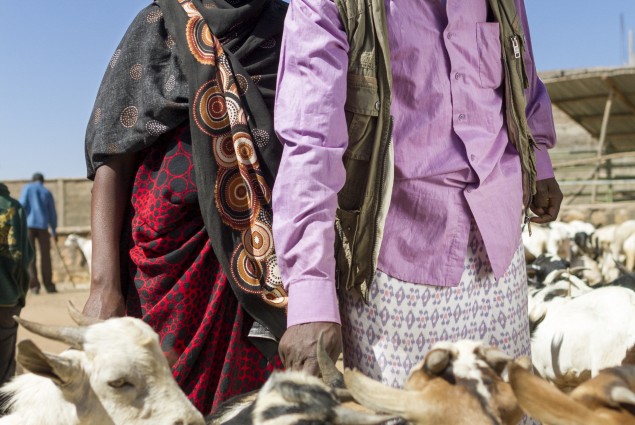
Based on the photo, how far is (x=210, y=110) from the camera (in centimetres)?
240

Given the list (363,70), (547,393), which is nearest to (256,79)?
(363,70)

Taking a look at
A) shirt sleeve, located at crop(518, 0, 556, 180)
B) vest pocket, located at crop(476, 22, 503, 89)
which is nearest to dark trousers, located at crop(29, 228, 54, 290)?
shirt sleeve, located at crop(518, 0, 556, 180)

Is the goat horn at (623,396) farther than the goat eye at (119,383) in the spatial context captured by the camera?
No

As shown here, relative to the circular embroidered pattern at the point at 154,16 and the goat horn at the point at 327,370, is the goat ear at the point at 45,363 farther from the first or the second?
the circular embroidered pattern at the point at 154,16

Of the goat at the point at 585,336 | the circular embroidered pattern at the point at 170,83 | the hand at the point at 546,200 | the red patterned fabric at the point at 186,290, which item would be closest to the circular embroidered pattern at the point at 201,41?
the circular embroidered pattern at the point at 170,83

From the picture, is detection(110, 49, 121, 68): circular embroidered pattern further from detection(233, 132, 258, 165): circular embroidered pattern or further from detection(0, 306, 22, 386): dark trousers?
detection(0, 306, 22, 386): dark trousers

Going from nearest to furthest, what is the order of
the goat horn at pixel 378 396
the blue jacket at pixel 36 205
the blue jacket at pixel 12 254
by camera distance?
the goat horn at pixel 378 396
the blue jacket at pixel 12 254
the blue jacket at pixel 36 205

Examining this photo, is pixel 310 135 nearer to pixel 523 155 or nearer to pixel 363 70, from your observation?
pixel 363 70

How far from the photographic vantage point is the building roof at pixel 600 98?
1513cm

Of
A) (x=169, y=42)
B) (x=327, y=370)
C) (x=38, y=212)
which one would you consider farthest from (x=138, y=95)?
(x=38, y=212)

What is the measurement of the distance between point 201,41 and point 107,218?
25.0 inches

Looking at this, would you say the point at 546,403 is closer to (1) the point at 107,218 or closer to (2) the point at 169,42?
(1) the point at 107,218

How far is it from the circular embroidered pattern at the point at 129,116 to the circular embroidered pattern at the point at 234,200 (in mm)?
318

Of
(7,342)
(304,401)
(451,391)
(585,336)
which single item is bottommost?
(585,336)
